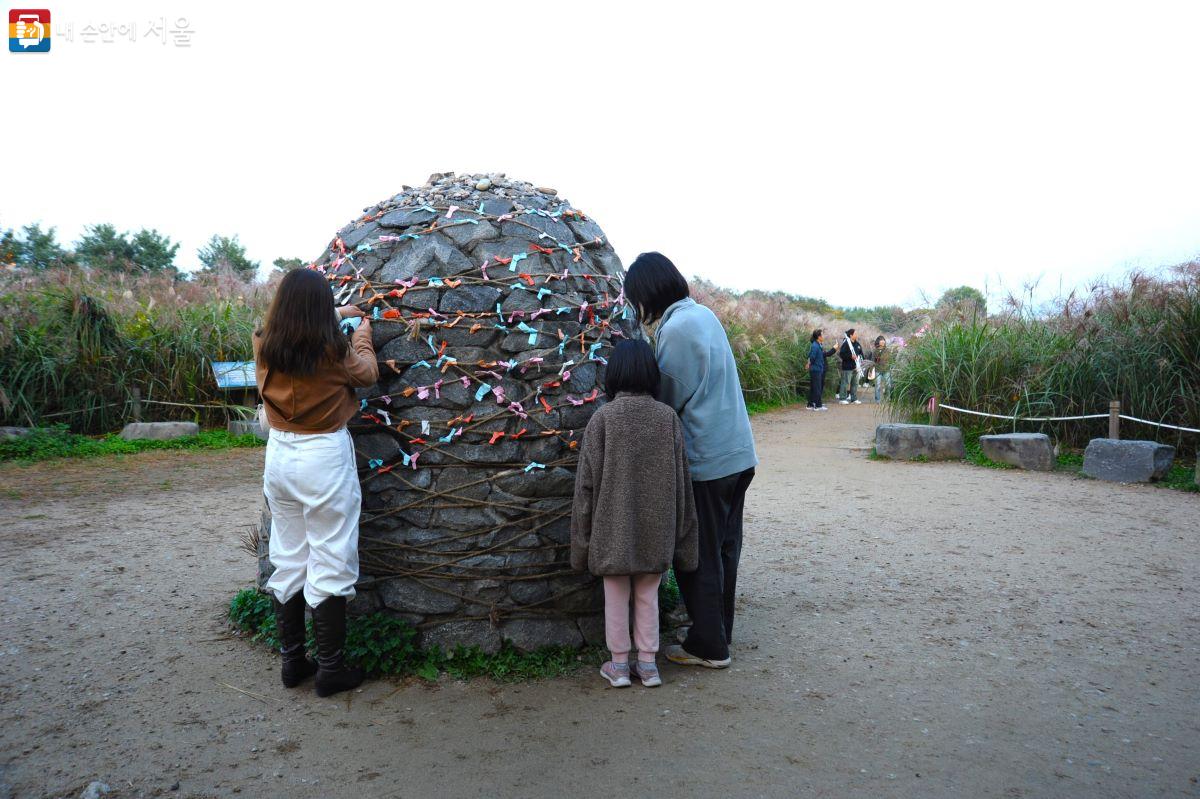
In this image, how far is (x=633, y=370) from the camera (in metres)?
3.27

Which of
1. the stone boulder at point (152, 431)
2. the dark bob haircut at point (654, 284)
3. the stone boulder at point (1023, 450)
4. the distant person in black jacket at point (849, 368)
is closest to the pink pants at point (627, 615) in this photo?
the dark bob haircut at point (654, 284)

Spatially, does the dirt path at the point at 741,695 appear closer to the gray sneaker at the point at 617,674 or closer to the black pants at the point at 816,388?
the gray sneaker at the point at 617,674

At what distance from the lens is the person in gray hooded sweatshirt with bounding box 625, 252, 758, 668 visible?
3.41 meters

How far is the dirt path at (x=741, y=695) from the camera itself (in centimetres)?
269

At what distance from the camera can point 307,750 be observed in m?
2.86

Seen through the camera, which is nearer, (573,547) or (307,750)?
(307,750)

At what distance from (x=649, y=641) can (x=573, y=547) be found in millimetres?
554

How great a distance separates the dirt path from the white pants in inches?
20.7

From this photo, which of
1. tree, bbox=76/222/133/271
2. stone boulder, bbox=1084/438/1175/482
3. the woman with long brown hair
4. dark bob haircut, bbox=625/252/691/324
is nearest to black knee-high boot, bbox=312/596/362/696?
the woman with long brown hair

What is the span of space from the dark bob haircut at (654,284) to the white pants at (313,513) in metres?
1.45

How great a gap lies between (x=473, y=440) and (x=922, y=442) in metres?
7.45

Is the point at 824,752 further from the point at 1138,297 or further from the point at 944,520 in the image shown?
the point at 1138,297

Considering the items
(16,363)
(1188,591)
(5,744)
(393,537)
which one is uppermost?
(16,363)

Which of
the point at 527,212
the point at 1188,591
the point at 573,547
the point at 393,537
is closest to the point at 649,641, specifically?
the point at 573,547
